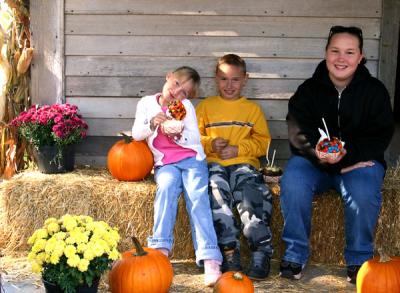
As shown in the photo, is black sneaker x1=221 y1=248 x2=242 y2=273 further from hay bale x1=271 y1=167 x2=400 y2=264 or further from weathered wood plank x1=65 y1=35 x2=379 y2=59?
weathered wood plank x1=65 y1=35 x2=379 y2=59

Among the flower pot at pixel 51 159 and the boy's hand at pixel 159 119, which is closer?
the boy's hand at pixel 159 119

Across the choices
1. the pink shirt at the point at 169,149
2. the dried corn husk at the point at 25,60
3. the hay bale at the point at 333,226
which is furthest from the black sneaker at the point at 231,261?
the dried corn husk at the point at 25,60

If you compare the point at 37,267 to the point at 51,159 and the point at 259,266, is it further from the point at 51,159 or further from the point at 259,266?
the point at 51,159

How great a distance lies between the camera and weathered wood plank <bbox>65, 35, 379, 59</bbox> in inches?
214

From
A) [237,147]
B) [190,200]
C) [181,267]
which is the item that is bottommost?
[181,267]

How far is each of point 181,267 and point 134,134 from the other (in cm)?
98

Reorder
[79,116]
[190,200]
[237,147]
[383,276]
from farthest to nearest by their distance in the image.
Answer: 1. [79,116]
2. [237,147]
3. [190,200]
4. [383,276]

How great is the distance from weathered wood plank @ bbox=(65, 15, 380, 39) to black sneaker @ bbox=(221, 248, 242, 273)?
1888mm

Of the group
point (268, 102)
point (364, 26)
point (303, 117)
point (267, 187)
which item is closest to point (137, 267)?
point (267, 187)

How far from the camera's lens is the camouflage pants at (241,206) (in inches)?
175

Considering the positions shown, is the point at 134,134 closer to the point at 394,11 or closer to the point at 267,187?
the point at 267,187

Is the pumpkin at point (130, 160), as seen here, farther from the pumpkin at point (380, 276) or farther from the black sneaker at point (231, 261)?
the pumpkin at point (380, 276)

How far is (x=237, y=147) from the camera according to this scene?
16.3 feet

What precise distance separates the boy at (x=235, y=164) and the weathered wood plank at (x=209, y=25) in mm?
421
